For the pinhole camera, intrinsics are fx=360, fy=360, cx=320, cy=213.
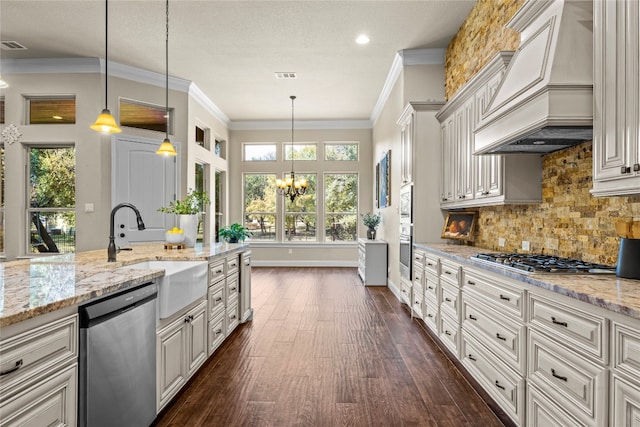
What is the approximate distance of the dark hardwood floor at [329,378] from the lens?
226cm

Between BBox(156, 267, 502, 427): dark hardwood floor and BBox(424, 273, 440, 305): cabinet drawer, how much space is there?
0.43m

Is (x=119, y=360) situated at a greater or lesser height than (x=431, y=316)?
greater

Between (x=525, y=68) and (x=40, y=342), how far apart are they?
9.45ft

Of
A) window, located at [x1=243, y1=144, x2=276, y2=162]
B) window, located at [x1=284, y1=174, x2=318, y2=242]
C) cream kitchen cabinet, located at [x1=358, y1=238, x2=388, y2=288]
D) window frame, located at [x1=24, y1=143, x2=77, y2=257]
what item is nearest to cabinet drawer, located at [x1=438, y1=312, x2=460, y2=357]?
cream kitchen cabinet, located at [x1=358, y1=238, x2=388, y2=288]

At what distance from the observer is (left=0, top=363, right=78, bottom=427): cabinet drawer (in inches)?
46.7

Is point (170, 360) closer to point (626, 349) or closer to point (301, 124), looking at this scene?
point (626, 349)

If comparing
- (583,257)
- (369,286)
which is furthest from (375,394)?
(369,286)

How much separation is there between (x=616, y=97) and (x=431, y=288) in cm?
237

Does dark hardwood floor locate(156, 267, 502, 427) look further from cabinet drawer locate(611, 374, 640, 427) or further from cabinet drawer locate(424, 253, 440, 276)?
cabinet drawer locate(611, 374, 640, 427)

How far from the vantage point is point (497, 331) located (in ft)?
7.36

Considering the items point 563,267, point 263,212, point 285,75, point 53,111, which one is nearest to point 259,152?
point 263,212

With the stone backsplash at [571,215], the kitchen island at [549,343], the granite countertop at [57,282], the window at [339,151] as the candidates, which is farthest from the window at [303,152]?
the granite countertop at [57,282]

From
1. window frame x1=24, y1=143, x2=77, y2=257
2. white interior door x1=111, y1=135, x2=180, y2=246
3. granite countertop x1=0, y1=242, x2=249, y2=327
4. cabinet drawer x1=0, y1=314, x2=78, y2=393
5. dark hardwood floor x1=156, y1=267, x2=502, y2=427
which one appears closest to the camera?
cabinet drawer x1=0, y1=314, x2=78, y2=393

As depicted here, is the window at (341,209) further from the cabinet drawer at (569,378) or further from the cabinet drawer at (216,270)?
the cabinet drawer at (569,378)
